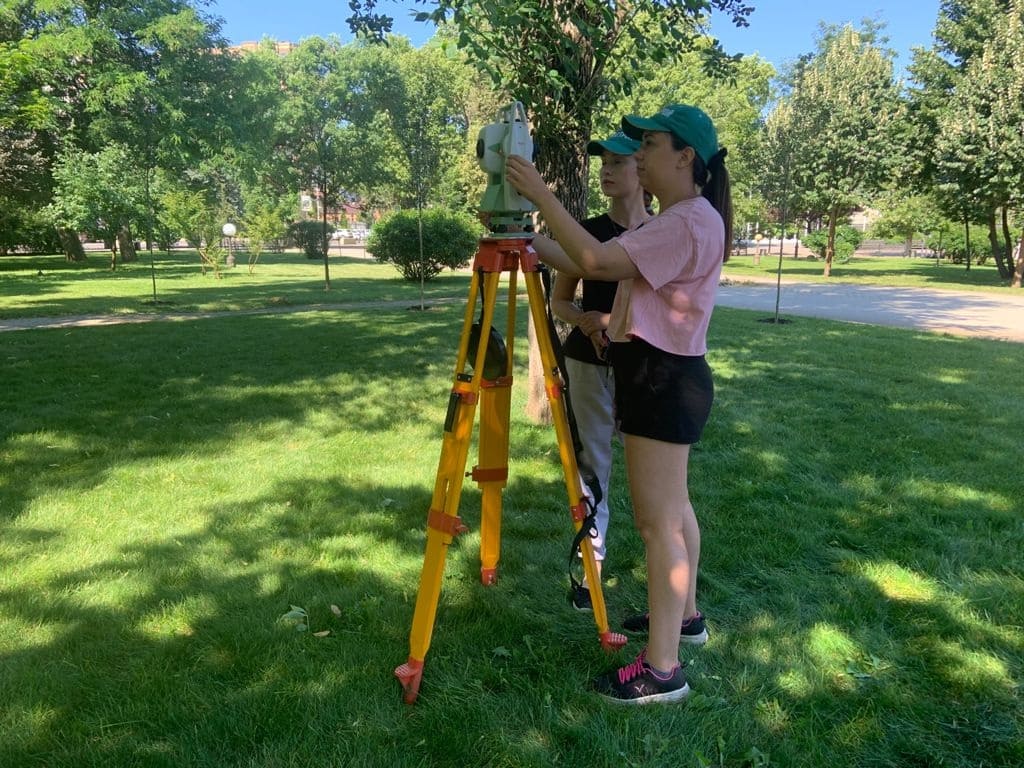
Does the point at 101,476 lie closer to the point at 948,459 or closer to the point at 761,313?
the point at 948,459

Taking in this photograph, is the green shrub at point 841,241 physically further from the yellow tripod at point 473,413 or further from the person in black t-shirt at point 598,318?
the yellow tripod at point 473,413

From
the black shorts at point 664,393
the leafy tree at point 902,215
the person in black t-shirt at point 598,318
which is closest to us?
the black shorts at point 664,393

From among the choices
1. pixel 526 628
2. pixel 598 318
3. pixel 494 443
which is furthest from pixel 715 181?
pixel 526 628

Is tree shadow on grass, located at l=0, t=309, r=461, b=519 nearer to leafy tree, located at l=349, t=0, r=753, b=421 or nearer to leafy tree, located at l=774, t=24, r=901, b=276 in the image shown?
leafy tree, located at l=349, t=0, r=753, b=421

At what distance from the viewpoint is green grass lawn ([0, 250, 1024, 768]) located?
7.16 feet

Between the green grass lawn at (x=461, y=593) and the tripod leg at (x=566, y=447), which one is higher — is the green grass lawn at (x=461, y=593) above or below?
below

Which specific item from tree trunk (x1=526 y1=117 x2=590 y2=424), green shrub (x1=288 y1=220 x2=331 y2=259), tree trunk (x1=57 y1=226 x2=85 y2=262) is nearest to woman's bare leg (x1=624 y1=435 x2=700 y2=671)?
tree trunk (x1=526 y1=117 x2=590 y2=424)

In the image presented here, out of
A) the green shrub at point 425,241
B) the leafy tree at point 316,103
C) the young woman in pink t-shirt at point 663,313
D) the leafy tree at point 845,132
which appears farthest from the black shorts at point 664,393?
the leafy tree at point 316,103

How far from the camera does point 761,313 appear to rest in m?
13.5

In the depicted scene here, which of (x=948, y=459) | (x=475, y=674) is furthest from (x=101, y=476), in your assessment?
(x=948, y=459)

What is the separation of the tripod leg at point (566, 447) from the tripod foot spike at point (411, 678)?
0.69 meters

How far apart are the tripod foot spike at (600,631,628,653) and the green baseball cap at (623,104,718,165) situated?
1716mm

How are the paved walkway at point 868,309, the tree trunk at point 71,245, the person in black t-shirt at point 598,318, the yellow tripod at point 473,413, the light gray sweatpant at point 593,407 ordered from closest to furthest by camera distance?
1. the yellow tripod at point 473,413
2. the person in black t-shirt at point 598,318
3. the light gray sweatpant at point 593,407
4. the paved walkway at point 868,309
5. the tree trunk at point 71,245

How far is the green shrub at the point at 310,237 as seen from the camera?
38.0 m
